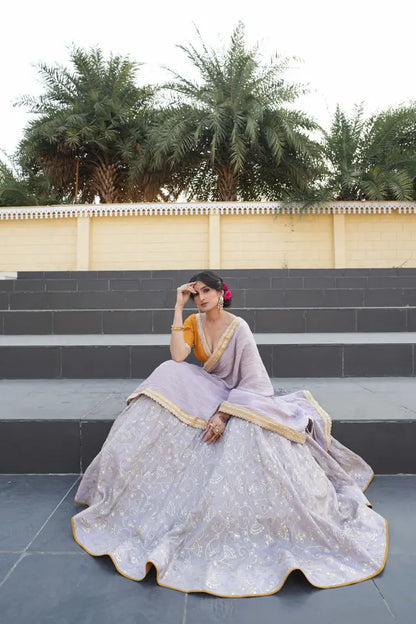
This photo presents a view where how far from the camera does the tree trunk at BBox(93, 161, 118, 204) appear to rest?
44.0 ft

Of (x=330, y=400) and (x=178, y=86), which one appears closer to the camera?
(x=330, y=400)

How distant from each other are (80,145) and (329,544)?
13.7m

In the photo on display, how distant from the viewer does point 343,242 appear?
9.95 m

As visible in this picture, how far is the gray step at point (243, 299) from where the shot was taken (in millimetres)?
5375

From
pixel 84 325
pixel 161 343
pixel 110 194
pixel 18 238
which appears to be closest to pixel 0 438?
pixel 161 343

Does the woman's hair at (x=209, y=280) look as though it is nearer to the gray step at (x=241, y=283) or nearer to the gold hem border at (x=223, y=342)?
the gold hem border at (x=223, y=342)

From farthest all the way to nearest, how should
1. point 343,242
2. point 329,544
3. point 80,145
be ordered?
point 80,145
point 343,242
point 329,544

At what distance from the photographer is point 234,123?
422 inches

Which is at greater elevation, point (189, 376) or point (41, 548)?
point (189, 376)

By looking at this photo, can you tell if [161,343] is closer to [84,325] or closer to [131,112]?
[84,325]

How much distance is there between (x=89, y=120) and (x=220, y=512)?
43.5ft

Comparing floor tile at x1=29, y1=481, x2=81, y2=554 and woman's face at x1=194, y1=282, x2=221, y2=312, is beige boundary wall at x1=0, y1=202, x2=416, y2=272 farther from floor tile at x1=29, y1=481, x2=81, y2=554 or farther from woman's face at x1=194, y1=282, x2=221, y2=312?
floor tile at x1=29, y1=481, x2=81, y2=554

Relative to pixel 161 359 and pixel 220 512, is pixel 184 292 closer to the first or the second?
pixel 220 512

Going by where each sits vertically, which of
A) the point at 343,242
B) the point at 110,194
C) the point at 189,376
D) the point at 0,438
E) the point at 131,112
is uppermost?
the point at 131,112
